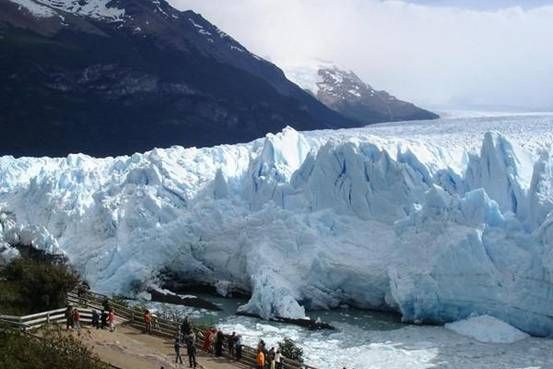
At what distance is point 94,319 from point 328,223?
1025cm

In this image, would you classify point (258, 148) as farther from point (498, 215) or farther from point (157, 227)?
point (498, 215)

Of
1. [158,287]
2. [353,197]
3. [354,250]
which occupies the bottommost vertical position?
[158,287]

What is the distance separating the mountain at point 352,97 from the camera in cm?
7981

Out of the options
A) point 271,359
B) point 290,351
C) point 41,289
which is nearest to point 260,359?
point 271,359

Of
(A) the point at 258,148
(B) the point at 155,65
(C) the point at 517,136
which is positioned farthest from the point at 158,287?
(B) the point at 155,65

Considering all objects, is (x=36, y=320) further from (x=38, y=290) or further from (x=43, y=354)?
(x=43, y=354)

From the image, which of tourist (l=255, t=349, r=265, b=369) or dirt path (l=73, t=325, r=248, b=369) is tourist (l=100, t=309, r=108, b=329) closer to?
dirt path (l=73, t=325, r=248, b=369)

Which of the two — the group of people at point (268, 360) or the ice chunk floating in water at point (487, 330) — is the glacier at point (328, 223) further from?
the group of people at point (268, 360)

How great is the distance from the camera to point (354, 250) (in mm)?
23172

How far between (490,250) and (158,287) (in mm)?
9823

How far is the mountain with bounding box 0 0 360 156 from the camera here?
66.9m

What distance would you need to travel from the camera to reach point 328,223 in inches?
955

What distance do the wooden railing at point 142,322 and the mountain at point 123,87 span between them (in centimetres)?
4725

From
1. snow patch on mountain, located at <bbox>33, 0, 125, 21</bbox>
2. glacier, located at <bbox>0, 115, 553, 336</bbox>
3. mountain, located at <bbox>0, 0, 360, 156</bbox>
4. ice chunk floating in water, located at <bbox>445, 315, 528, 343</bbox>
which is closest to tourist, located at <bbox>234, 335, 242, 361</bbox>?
glacier, located at <bbox>0, 115, 553, 336</bbox>
